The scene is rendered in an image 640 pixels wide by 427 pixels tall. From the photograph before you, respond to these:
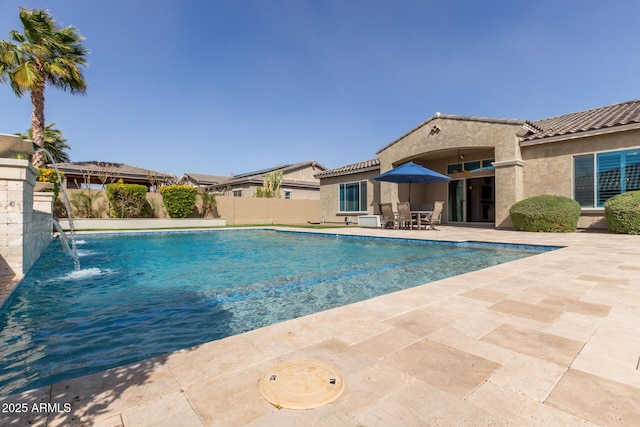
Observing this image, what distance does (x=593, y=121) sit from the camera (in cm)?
1164

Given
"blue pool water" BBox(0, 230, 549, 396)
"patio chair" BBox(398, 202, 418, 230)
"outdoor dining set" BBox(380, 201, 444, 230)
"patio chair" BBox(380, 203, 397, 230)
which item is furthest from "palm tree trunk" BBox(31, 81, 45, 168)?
"patio chair" BBox(398, 202, 418, 230)

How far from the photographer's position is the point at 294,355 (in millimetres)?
2031

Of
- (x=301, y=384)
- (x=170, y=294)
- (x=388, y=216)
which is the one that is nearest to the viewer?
(x=301, y=384)

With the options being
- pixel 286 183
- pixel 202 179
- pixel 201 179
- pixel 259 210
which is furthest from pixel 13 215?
pixel 202 179

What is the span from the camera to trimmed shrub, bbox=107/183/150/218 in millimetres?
16422

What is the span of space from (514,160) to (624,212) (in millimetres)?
3645

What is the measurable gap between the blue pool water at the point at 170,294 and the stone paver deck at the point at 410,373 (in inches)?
35.7

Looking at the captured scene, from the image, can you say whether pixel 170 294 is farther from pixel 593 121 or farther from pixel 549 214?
pixel 593 121

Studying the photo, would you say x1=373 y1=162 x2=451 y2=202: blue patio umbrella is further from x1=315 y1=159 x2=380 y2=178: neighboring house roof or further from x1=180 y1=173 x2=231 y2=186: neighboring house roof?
x1=180 y1=173 x2=231 y2=186: neighboring house roof

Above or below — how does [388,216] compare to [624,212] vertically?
below

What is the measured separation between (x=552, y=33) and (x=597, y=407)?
15.4 m

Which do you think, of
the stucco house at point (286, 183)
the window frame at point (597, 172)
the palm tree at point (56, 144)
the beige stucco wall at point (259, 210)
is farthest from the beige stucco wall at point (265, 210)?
the window frame at point (597, 172)

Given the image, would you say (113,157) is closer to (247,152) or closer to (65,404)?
(247,152)

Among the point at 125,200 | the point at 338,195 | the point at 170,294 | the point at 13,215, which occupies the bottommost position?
the point at 170,294
